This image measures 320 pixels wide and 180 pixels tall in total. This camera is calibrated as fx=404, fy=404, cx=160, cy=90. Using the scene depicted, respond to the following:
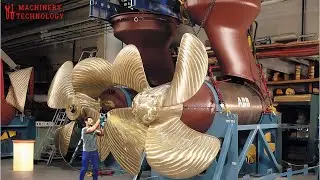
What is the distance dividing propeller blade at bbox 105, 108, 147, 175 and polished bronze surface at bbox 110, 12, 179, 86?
1.82 m

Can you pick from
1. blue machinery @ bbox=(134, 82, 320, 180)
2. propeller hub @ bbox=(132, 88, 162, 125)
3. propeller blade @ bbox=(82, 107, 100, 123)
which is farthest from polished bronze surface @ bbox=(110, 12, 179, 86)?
propeller hub @ bbox=(132, 88, 162, 125)

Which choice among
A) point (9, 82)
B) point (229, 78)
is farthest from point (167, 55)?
point (9, 82)

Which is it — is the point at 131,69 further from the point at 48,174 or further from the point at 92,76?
the point at 48,174

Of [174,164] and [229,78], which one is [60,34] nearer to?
[229,78]

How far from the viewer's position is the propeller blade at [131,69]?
440 cm

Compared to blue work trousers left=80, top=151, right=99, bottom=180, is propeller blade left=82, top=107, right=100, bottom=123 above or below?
above

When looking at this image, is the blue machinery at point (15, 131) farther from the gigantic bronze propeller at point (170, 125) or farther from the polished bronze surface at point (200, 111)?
the polished bronze surface at point (200, 111)

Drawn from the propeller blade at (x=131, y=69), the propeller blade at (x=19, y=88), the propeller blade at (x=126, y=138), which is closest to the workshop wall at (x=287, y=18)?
the propeller blade at (x=131, y=69)

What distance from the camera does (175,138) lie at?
161 inches

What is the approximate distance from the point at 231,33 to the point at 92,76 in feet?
6.58

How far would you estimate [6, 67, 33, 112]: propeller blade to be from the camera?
9.28 meters

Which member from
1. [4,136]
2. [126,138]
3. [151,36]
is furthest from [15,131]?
[126,138]

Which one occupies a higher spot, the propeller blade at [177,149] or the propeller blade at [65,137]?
the propeller blade at [177,149]
